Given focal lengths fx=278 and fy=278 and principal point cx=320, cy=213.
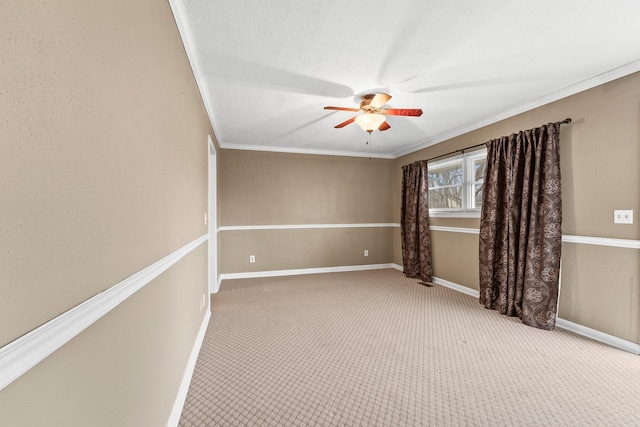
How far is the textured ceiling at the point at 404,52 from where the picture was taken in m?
1.61

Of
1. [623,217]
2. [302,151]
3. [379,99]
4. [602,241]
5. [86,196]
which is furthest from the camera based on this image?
[302,151]

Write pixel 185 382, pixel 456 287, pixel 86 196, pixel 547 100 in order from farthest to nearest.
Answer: pixel 456 287, pixel 547 100, pixel 185 382, pixel 86 196

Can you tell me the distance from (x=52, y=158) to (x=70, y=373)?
0.46 meters

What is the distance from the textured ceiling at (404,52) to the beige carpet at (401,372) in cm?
228

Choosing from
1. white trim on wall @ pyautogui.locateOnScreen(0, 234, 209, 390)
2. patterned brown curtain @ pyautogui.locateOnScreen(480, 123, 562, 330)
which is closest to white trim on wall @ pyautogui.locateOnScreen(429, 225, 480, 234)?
patterned brown curtain @ pyautogui.locateOnScreen(480, 123, 562, 330)

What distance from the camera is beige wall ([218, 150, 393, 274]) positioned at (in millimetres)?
4758

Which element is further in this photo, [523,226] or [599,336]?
[523,226]

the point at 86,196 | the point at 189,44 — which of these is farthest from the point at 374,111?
the point at 86,196

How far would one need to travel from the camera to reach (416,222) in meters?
4.72

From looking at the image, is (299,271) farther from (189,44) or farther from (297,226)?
(189,44)

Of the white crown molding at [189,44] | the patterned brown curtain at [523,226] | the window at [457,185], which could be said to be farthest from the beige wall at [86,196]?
the window at [457,185]

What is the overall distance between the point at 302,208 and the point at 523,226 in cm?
330

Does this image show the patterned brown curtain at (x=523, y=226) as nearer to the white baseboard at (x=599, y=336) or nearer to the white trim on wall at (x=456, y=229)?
the white baseboard at (x=599, y=336)

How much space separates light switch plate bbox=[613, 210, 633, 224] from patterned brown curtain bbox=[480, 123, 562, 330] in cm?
37
